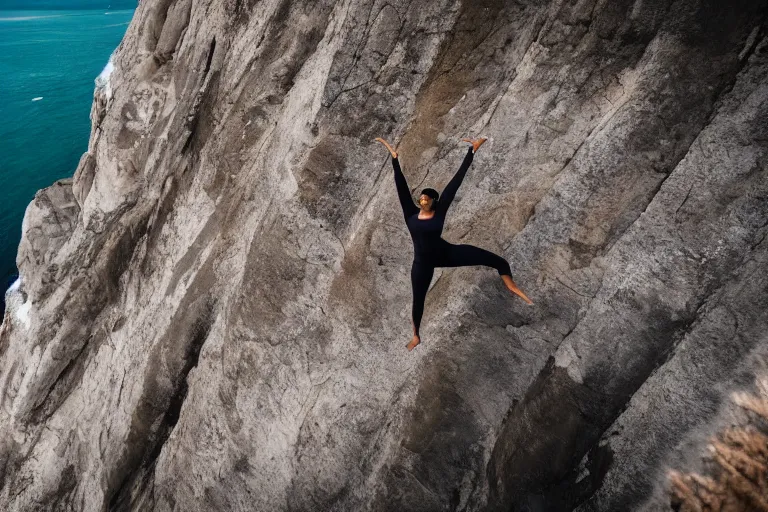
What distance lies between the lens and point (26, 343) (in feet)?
36.7

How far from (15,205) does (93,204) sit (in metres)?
22.1

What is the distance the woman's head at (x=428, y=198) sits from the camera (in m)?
4.79

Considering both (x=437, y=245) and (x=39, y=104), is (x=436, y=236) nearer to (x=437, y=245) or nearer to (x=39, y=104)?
(x=437, y=245)

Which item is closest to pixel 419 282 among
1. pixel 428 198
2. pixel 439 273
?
pixel 428 198

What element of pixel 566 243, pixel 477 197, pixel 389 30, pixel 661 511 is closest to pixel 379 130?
pixel 389 30

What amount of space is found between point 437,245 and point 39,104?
39.7 m

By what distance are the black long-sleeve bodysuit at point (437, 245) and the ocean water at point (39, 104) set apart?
27.9 metres

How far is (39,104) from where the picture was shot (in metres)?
32.0

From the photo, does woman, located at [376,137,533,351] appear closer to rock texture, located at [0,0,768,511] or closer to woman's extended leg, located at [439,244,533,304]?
woman's extended leg, located at [439,244,533,304]

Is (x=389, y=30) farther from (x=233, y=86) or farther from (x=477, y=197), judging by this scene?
(x=233, y=86)

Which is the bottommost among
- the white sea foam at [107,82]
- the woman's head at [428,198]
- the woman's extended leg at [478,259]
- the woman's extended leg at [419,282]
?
the white sea foam at [107,82]

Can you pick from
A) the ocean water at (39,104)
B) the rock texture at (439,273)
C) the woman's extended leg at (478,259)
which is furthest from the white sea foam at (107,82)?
the ocean water at (39,104)

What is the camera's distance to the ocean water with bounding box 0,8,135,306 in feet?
87.7

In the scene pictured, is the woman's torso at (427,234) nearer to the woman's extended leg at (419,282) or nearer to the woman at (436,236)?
the woman at (436,236)
